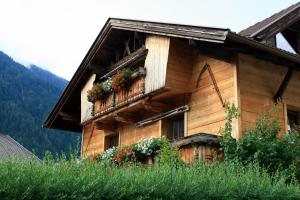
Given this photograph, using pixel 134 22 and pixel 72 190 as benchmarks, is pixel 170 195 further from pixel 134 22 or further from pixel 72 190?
pixel 134 22

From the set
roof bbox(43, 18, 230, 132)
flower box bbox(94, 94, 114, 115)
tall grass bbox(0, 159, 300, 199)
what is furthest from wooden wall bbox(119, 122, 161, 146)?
tall grass bbox(0, 159, 300, 199)

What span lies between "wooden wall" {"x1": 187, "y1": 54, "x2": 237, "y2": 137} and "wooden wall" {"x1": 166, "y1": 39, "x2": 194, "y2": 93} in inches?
6.6

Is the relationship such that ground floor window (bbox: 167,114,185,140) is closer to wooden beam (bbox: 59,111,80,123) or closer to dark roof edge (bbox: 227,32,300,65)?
dark roof edge (bbox: 227,32,300,65)

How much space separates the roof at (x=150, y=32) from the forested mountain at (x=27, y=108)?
69.0 ft

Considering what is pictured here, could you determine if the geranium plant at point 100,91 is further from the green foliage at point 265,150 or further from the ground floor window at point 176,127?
the green foliage at point 265,150

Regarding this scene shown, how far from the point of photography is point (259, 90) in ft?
37.9

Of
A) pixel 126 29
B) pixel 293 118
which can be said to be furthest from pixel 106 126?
pixel 293 118

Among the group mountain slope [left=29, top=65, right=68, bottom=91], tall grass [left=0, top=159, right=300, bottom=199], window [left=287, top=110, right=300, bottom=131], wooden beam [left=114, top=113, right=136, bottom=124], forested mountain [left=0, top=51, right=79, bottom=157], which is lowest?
tall grass [left=0, top=159, right=300, bottom=199]

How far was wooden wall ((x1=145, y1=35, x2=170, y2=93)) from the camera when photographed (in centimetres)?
1220

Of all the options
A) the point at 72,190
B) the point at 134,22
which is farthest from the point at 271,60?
the point at 72,190

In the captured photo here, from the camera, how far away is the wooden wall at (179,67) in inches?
482

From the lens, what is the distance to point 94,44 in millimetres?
16234

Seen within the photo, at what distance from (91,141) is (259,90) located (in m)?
8.29

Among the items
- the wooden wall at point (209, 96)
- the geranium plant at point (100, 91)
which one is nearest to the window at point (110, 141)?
the geranium plant at point (100, 91)
